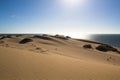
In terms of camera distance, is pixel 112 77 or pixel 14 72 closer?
pixel 14 72

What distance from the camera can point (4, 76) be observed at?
703 centimetres

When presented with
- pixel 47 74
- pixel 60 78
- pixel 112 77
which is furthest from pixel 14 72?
pixel 112 77

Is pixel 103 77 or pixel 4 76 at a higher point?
pixel 4 76

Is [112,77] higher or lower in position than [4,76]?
lower

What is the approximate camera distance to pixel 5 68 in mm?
8211

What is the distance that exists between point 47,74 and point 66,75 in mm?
1222

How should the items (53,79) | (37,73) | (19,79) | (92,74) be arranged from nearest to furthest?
(19,79) < (53,79) < (37,73) < (92,74)

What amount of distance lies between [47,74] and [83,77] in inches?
90.9

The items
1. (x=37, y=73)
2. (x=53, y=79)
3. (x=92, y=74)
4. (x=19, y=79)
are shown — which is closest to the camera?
(x=19, y=79)

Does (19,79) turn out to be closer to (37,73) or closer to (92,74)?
(37,73)

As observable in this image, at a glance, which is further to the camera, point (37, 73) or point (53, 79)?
point (37, 73)

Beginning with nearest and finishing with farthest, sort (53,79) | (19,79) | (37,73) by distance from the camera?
(19,79)
(53,79)
(37,73)

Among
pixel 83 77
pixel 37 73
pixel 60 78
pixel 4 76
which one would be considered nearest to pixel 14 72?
pixel 4 76

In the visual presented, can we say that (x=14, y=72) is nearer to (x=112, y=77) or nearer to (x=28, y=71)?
(x=28, y=71)
